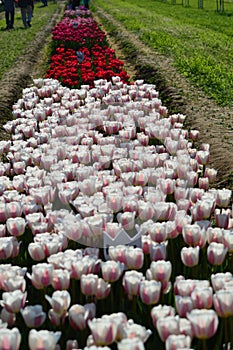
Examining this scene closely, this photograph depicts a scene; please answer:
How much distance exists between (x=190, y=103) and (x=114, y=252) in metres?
5.78

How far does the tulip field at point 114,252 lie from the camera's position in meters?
2.45

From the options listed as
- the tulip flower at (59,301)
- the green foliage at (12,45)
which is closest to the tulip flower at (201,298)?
the tulip flower at (59,301)

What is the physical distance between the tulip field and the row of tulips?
4.60m

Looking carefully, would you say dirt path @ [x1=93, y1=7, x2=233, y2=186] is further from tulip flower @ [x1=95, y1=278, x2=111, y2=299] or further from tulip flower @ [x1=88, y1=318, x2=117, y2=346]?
tulip flower @ [x1=88, y1=318, x2=117, y2=346]

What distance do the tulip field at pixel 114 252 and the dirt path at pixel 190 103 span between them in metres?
0.76

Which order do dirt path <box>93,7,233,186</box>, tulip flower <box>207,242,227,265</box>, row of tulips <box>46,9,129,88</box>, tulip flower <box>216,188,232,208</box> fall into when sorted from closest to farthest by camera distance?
1. tulip flower <box>207,242,227,265</box>
2. tulip flower <box>216,188,232,208</box>
3. dirt path <box>93,7,233,186</box>
4. row of tulips <box>46,9,129,88</box>

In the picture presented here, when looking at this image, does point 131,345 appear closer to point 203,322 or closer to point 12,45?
point 203,322

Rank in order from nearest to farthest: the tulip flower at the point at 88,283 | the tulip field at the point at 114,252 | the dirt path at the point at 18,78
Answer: the tulip field at the point at 114,252, the tulip flower at the point at 88,283, the dirt path at the point at 18,78

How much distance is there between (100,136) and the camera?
552cm

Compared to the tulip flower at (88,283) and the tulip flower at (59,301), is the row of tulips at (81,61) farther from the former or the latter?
the tulip flower at (59,301)

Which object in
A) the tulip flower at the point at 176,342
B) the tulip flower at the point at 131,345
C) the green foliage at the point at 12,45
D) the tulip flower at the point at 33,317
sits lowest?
the green foliage at the point at 12,45

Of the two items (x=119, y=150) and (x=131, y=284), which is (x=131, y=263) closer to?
(x=131, y=284)

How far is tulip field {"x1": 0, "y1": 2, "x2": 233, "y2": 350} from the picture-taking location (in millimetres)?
2451

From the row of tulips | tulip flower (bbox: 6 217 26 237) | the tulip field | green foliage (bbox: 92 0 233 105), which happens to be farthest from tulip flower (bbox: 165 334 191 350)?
the row of tulips
